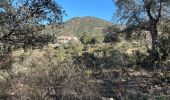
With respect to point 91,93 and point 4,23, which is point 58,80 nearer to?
point 91,93

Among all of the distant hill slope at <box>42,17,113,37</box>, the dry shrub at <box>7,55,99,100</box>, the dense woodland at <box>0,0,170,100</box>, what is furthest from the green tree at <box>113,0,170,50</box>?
the distant hill slope at <box>42,17,113,37</box>

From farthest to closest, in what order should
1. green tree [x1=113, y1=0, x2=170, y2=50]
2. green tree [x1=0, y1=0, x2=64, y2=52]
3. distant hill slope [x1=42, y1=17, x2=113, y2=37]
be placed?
distant hill slope [x1=42, y1=17, x2=113, y2=37], green tree [x1=113, y1=0, x2=170, y2=50], green tree [x1=0, y1=0, x2=64, y2=52]

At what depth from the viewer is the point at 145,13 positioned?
1187 inches

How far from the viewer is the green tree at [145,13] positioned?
29156 mm

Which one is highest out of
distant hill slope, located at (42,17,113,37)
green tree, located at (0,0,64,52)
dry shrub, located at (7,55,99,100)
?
distant hill slope, located at (42,17,113,37)

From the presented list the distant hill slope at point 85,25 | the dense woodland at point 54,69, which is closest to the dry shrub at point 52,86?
the dense woodland at point 54,69

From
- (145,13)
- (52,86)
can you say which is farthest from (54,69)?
(145,13)

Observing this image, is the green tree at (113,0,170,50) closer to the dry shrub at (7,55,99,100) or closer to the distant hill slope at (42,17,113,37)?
the dry shrub at (7,55,99,100)

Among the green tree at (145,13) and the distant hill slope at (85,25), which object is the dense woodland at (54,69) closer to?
the green tree at (145,13)

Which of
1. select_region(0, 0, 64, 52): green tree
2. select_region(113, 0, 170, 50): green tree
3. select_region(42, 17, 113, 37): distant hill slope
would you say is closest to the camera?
select_region(0, 0, 64, 52): green tree

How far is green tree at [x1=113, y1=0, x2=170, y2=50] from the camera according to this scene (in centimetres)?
2916

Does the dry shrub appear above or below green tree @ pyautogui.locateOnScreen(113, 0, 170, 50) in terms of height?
below

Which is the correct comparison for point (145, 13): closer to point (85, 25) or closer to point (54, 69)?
point (54, 69)

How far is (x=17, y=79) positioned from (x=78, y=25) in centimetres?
9675
